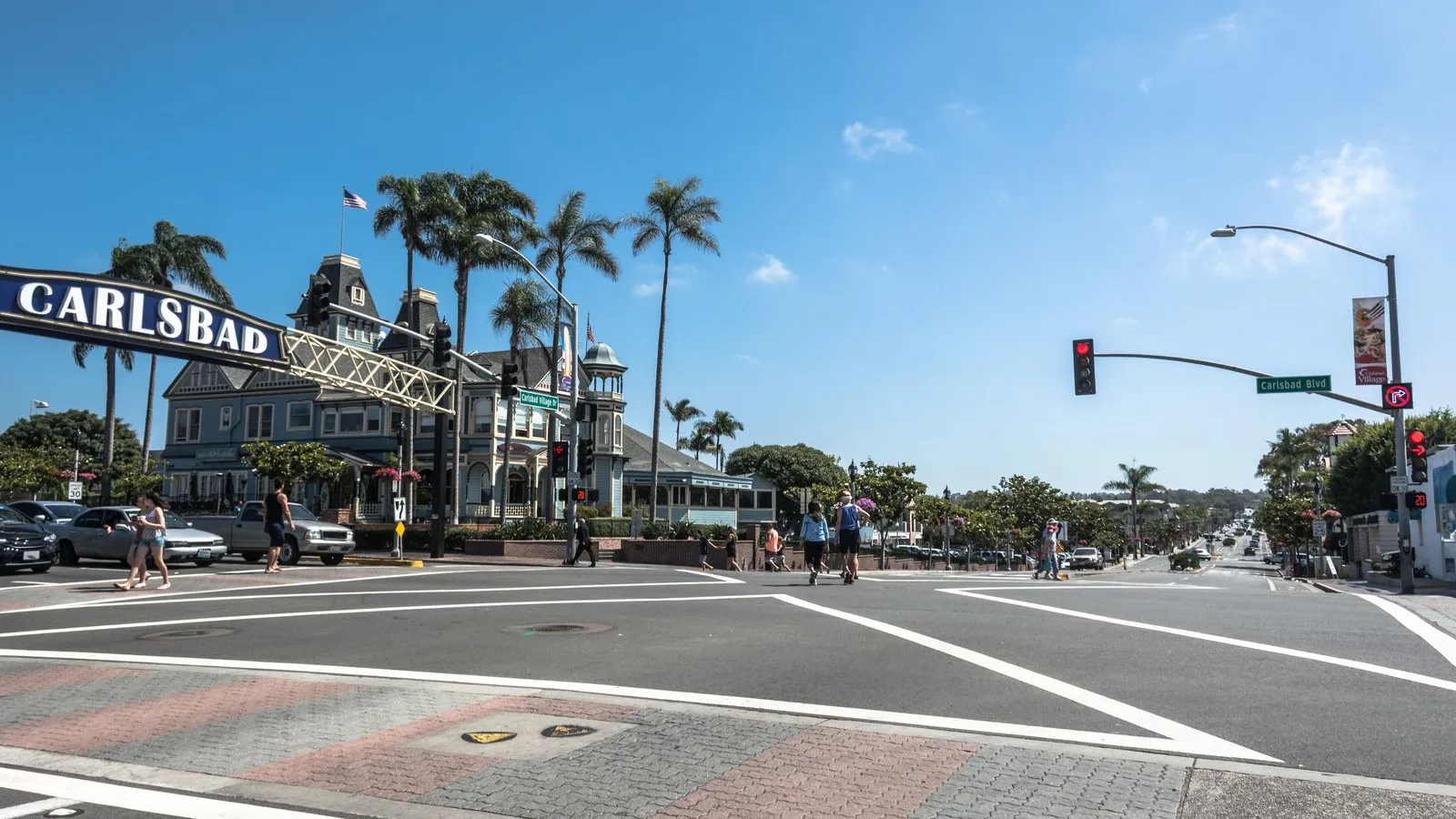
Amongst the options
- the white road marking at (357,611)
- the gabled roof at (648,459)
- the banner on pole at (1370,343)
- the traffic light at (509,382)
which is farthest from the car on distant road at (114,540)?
the gabled roof at (648,459)

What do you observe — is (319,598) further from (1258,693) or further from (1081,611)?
(1258,693)

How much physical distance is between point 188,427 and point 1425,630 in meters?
68.9

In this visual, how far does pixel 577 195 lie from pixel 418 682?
4062cm

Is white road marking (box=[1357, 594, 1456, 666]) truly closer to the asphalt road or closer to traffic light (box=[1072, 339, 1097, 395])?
the asphalt road

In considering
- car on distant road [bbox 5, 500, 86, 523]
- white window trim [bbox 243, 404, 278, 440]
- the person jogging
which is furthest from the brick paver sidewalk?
white window trim [bbox 243, 404, 278, 440]

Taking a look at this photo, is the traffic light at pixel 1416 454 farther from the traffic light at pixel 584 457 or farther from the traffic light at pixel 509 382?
the traffic light at pixel 509 382

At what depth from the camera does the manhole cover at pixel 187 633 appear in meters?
11.2

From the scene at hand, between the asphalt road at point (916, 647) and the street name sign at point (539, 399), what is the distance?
41.1 ft

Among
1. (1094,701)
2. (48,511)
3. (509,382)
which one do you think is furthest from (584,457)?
(1094,701)

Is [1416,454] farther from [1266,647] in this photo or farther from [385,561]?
[385,561]

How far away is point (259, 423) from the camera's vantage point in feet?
208

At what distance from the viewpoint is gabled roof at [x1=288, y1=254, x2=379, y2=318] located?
65.0 m

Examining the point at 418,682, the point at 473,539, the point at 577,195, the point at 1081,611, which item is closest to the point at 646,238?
the point at 577,195

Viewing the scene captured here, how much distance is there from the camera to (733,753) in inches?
225
